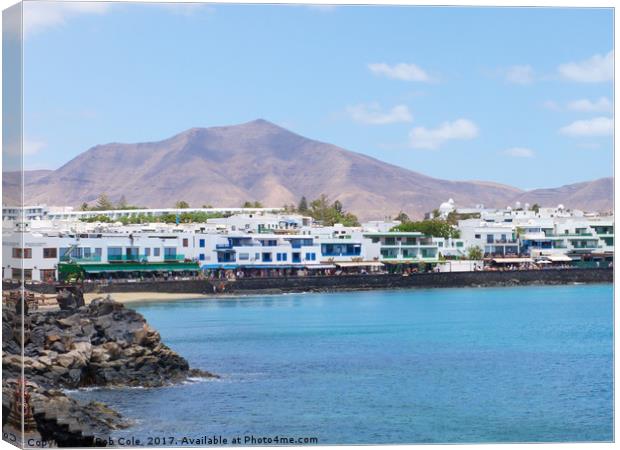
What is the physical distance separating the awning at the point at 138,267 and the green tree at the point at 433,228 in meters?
11.7

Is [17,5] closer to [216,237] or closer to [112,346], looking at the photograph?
[112,346]

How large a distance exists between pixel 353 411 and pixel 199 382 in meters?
1.97

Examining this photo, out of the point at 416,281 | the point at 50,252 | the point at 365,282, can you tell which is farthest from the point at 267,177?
the point at 50,252

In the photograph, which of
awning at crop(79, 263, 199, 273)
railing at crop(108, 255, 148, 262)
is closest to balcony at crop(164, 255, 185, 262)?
awning at crop(79, 263, 199, 273)

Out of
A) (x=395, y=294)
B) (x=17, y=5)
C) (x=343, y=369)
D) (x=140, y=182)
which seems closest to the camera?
(x=17, y=5)

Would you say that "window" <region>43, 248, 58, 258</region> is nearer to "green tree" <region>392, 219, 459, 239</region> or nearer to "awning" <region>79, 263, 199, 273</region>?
"awning" <region>79, 263, 199, 273</region>

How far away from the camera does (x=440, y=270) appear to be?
1361 inches

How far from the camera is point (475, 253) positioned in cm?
3628

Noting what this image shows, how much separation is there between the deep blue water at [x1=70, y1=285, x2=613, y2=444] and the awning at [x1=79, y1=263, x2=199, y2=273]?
2942 millimetres

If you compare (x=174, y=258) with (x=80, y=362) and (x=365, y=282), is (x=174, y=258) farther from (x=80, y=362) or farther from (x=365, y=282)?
(x=80, y=362)

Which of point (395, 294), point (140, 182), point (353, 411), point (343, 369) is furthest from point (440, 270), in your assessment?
point (140, 182)

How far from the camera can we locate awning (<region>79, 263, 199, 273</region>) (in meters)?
21.7

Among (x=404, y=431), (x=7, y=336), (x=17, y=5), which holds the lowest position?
(x=404, y=431)

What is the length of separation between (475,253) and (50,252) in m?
22.3
